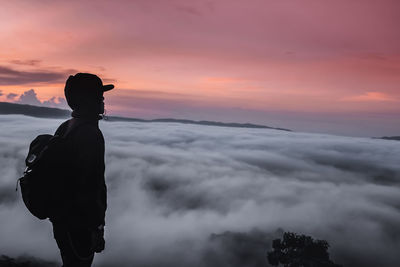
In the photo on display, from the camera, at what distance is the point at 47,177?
150 inches

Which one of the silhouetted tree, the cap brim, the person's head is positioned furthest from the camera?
the silhouetted tree

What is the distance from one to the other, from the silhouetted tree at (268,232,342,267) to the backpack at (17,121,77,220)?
63854mm

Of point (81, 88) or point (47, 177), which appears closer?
point (47, 177)

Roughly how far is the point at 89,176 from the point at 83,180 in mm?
83

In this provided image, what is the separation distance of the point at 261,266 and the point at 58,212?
584 ft

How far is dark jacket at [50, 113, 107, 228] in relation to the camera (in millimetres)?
3910

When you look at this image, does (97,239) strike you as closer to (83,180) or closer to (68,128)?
(83,180)

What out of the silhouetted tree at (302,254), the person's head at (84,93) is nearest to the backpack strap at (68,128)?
the person's head at (84,93)

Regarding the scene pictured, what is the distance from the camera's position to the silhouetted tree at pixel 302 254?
6145cm

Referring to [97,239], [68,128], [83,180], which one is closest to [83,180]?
[83,180]

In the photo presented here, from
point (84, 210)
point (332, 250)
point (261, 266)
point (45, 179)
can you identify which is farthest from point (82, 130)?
point (332, 250)

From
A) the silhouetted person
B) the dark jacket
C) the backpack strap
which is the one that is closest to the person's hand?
the silhouetted person

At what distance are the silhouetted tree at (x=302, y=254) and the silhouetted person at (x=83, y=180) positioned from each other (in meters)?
63.3

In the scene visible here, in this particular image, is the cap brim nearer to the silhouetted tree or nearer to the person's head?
the person's head
